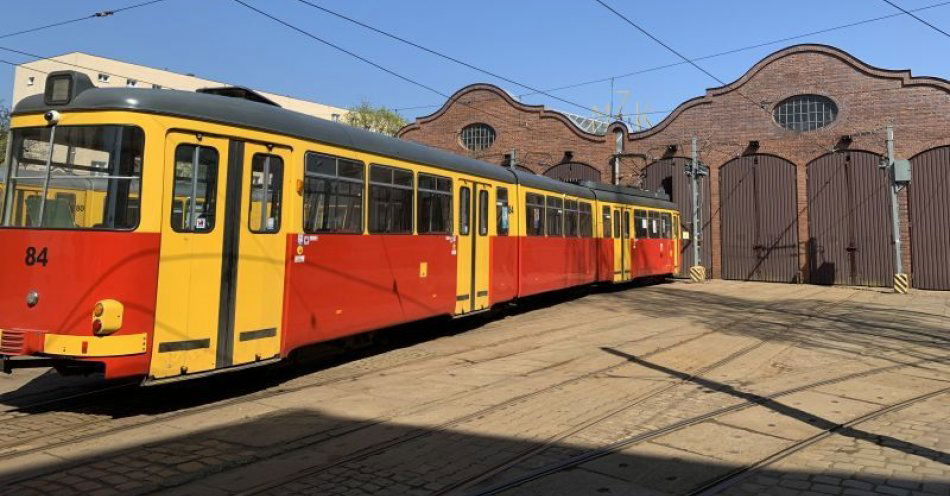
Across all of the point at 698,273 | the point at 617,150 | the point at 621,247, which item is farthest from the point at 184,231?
the point at 617,150

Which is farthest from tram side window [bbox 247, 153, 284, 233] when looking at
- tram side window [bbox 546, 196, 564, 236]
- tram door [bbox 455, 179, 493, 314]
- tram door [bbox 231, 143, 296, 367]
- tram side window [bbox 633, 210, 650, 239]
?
tram side window [bbox 633, 210, 650, 239]

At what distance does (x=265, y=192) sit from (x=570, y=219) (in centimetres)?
1122

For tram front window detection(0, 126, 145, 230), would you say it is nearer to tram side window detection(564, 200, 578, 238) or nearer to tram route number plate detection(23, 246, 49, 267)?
tram route number plate detection(23, 246, 49, 267)

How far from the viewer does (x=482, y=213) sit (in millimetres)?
12328

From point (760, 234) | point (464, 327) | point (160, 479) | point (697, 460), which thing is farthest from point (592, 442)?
point (760, 234)

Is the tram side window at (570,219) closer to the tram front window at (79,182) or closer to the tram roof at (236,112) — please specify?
the tram roof at (236,112)

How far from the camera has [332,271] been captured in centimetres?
795

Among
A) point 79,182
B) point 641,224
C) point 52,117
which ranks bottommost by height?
point 79,182

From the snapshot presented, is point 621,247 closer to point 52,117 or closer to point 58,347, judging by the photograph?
point 52,117

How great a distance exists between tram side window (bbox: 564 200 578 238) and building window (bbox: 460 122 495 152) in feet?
65.9

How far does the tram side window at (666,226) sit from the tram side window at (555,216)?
10282mm

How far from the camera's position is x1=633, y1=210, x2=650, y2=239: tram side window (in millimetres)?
22484

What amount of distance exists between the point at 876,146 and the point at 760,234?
237 inches

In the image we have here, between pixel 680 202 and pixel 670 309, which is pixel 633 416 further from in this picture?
pixel 680 202
